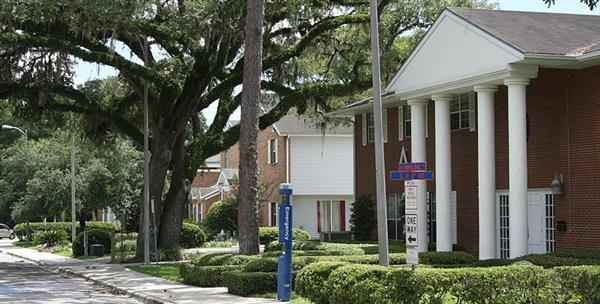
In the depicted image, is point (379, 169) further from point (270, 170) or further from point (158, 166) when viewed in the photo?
point (270, 170)

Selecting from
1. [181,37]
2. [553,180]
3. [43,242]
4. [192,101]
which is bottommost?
[43,242]

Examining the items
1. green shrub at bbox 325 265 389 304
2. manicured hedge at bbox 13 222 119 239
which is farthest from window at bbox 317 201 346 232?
green shrub at bbox 325 265 389 304

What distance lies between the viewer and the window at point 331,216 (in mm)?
49312

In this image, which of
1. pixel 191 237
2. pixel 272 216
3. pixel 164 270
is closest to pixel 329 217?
pixel 272 216

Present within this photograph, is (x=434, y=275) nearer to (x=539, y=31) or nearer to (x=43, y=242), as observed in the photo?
(x=539, y=31)

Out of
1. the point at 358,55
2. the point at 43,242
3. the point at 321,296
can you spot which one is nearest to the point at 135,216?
the point at 43,242

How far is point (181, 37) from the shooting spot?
98.0 feet

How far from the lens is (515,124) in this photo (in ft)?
70.7

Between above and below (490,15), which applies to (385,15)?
above

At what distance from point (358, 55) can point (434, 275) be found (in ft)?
64.5

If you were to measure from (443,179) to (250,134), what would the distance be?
621cm

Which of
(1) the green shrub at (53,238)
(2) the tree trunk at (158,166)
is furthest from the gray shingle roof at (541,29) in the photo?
(1) the green shrub at (53,238)

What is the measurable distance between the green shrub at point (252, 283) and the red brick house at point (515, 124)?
658cm

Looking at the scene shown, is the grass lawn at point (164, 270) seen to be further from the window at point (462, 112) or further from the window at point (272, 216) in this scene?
the window at point (272, 216)
